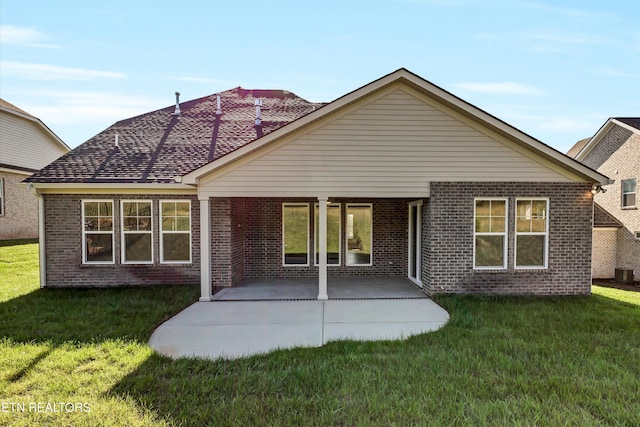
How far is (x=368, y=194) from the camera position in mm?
8891

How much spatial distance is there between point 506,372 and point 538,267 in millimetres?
5620

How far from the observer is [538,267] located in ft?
30.3

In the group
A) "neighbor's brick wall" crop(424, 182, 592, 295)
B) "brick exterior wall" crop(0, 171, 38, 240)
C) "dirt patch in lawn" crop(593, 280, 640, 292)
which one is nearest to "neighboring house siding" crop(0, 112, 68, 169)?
"brick exterior wall" crop(0, 171, 38, 240)

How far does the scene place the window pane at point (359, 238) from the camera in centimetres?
1188

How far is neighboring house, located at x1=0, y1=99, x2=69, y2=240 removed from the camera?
1797 cm

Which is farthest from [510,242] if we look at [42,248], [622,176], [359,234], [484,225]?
[42,248]

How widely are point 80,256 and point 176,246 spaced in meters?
2.77

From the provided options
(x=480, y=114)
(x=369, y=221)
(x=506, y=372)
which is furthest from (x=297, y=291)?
(x=480, y=114)

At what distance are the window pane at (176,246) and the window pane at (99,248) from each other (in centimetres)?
160

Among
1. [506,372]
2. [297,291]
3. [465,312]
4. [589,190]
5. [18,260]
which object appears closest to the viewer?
[506,372]

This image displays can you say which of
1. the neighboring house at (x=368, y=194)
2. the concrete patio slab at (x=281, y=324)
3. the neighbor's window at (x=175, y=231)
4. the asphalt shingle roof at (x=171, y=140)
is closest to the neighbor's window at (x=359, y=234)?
the neighboring house at (x=368, y=194)

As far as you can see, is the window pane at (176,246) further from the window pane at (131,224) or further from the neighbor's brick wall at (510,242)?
the neighbor's brick wall at (510,242)

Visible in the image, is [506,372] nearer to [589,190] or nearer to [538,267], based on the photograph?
[538,267]

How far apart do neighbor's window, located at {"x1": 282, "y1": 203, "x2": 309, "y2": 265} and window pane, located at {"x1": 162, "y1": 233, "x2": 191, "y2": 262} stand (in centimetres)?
313
